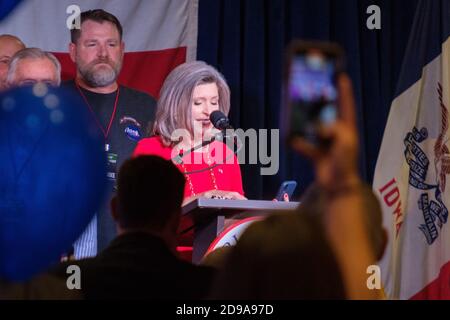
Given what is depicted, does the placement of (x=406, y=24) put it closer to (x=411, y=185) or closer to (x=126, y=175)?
(x=411, y=185)

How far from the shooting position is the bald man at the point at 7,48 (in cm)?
410

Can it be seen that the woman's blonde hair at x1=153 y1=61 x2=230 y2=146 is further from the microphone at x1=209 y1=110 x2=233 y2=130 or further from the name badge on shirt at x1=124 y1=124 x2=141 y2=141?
the name badge on shirt at x1=124 y1=124 x2=141 y2=141

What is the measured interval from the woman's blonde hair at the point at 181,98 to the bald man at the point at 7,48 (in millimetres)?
833

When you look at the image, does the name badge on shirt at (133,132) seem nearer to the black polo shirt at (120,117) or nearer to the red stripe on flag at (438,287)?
the black polo shirt at (120,117)

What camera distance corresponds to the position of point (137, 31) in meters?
4.46

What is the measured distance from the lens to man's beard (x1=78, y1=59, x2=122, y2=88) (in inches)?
165

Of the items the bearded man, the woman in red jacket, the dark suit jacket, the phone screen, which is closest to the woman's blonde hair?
the woman in red jacket

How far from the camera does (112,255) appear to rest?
154 centimetres

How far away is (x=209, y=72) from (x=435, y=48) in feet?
4.28

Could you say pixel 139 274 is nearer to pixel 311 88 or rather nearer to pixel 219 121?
pixel 311 88

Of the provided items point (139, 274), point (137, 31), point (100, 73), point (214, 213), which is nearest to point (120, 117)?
point (100, 73)

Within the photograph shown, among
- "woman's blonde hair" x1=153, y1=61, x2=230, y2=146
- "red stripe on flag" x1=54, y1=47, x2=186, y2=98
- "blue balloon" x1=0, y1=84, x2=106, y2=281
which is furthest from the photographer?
"red stripe on flag" x1=54, y1=47, x2=186, y2=98

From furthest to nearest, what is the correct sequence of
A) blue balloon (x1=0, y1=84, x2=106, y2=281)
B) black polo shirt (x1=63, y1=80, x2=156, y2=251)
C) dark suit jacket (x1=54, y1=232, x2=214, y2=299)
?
black polo shirt (x1=63, y1=80, x2=156, y2=251), blue balloon (x1=0, y1=84, x2=106, y2=281), dark suit jacket (x1=54, y1=232, x2=214, y2=299)

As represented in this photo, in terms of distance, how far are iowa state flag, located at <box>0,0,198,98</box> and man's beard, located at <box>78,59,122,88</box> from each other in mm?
187
